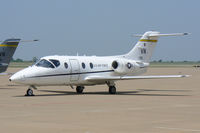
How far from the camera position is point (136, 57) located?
35438 mm

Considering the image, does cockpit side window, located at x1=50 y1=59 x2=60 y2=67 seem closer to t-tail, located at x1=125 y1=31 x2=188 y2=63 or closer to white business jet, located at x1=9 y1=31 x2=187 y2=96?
white business jet, located at x1=9 y1=31 x2=187 y2=96

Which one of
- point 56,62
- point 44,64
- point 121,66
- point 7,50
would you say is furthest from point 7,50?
point 44,64

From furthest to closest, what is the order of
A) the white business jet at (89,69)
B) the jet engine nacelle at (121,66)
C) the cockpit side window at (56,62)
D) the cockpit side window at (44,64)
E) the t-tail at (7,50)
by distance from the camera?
1. the t-tail at (7,50)
2. the jet engine nacelle at (121,66)
3. the cockpit side window at (56,62)
4. the cockpit side window at (44,64)
5. the white business jet at (89,69)

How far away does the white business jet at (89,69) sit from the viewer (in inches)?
1128

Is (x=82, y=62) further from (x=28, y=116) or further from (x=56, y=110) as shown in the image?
(x=28, y=116)

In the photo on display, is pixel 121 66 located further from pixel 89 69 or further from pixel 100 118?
pixel 100 118

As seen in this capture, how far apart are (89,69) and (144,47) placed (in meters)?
5.50

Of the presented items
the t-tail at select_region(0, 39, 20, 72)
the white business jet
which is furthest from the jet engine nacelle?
the t-tail at select_region(0, 39, 20, 72)

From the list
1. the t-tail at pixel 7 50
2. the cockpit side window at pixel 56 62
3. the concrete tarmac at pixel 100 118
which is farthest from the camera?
the t-tail at pixel 7 50

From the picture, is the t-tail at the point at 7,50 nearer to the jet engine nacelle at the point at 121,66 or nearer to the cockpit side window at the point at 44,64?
the jet engine nacelle at the point at 121,66

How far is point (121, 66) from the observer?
3331 cm

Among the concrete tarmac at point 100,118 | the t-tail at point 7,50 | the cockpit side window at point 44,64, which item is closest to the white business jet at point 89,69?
the cockpit side window at point 44,64

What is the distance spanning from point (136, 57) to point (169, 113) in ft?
56.4

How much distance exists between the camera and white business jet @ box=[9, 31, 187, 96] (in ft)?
94.0
